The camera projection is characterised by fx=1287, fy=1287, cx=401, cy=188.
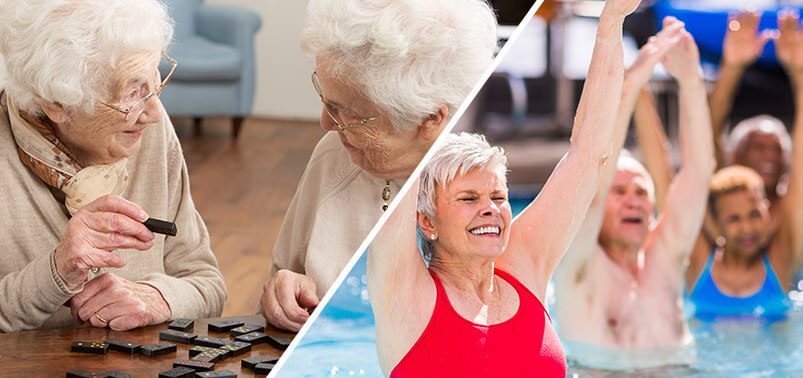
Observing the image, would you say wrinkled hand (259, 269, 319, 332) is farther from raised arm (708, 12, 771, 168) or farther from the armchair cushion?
raised arm (708, 12, 771, 168)

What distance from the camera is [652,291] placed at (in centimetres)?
504

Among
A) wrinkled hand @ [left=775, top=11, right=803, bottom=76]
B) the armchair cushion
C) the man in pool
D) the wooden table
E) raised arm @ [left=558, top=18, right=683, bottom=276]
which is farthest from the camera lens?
wrinkled hand @ [left=775, top=11, right=803, bottom=76]

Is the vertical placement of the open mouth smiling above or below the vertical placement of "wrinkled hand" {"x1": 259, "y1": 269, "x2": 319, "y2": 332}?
above

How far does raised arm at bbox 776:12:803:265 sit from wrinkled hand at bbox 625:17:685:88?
12.2 ft

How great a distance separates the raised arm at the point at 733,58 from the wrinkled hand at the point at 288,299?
16.8ft

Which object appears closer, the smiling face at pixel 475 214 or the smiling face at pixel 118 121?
the smiling face at pixel 475 214

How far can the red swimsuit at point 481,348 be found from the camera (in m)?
1.24

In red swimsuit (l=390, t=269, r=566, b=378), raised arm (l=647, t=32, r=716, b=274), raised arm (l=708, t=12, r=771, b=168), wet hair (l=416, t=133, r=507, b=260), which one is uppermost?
wet hair (l=416, t=133, r=507, b=260)

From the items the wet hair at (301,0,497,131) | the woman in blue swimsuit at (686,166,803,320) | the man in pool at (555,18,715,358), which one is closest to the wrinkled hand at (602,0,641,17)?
the wet hair at (301,0,497,131)

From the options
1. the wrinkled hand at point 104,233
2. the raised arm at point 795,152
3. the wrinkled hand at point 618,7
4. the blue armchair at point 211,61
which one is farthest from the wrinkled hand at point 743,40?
the wrinkled hand at point 104,233

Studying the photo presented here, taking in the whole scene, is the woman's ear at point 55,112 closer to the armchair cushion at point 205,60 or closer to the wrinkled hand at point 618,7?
the armchair cushion at point 205,60

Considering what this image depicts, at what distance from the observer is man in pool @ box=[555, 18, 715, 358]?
4590 mm

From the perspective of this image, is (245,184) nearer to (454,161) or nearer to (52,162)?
(52,162)

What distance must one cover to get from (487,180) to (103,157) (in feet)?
1.57
